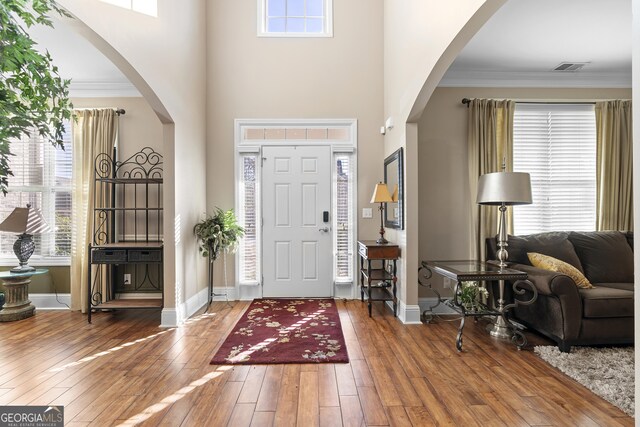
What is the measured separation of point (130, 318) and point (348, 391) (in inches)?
116

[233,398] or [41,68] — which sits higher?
[41,68]

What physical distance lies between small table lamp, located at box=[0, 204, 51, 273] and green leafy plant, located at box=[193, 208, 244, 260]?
1.77 m

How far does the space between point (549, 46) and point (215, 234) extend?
427cm

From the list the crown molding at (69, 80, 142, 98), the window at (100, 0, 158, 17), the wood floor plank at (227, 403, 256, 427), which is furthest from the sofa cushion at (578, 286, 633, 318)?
the crown molding at (69, 80, 142, 98)

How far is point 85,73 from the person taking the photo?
172 inches

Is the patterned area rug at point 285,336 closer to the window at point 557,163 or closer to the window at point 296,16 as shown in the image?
the window at point 557,163

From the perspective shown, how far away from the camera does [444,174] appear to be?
454 cm

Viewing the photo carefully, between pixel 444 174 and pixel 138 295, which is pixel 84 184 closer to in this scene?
pixel 138 295

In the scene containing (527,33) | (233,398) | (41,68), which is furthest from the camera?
(527,33)

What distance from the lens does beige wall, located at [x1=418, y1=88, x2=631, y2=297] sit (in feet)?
14.9

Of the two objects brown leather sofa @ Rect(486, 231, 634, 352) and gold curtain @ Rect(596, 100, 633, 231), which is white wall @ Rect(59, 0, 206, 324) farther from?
gold curtain @ Rect(596, 100, 633, 231)

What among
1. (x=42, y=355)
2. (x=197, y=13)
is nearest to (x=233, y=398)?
(x=42, y=355)

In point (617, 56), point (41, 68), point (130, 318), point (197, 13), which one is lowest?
point (130, 318)

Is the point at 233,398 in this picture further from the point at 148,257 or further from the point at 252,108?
the point at 252,108
